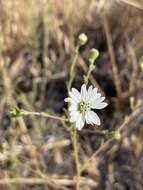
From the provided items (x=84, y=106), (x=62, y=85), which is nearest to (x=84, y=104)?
(x=84, y=106)

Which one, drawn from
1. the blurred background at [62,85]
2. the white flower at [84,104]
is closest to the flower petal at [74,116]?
the white flower at [84,104]

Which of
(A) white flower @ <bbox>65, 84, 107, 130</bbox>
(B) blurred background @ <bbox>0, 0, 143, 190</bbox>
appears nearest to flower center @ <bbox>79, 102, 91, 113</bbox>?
(A) white flower @ <bbox>65, 84, 107, 130</bbox>

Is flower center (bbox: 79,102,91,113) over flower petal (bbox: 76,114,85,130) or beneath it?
over

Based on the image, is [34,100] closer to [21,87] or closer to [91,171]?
[21,87]

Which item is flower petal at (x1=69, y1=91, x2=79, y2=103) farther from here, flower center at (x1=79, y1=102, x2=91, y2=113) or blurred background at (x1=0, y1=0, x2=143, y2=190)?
blurred background at (x1=0, y1=0, x2=143, y2=190)

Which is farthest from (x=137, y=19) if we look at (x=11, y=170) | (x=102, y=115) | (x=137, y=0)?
(x=11, y=170)

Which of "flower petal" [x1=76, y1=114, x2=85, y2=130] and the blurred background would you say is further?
the blurred background
